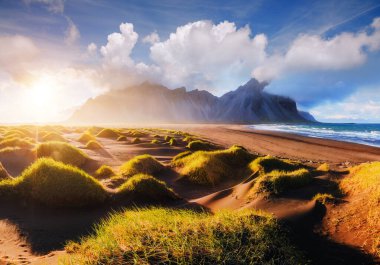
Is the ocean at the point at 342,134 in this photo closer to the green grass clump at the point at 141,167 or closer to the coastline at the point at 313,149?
the coastline at the point at 313,149

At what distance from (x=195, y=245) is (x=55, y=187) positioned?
6.92m

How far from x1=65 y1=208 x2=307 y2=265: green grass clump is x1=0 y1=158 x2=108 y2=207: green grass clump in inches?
158

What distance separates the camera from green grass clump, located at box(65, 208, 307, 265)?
13.4 feet

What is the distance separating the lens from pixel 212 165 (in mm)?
15031

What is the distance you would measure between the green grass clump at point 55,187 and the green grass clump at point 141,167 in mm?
5048

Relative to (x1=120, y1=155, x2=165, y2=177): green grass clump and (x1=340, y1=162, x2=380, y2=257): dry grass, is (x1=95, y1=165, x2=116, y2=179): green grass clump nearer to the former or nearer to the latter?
(x1=120, y1=155, x2=165, y2=177): green grass clump

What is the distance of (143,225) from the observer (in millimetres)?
5160

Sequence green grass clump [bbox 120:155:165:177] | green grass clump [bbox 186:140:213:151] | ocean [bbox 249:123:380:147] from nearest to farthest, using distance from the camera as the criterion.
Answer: green grass clump [bbox 120:155:165:177]
green grass clump [bbox 186:140:213:151]
ocean [bbox 249:123:380:147]

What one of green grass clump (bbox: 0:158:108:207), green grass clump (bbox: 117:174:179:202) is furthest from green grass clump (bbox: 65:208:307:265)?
green grass clump (bbox: 117:174:179:202)

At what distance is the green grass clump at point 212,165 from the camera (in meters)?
14.3

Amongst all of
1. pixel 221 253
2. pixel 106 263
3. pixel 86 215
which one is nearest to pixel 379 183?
pixel 221 253

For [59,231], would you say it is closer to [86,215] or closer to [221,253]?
[86,215]

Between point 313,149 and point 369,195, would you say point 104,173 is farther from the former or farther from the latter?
point 313,149

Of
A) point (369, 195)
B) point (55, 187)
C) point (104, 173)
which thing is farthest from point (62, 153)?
point (369, 195)
